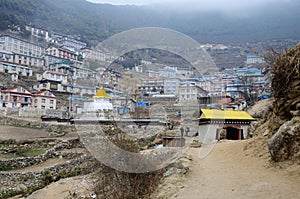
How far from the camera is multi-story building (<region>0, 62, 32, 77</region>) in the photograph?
5353 cm

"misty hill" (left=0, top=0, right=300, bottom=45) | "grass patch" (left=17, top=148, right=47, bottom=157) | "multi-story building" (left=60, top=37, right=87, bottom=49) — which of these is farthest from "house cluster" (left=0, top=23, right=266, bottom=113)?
"misty hill" (left=0, top=0, right=300, bottom=45)

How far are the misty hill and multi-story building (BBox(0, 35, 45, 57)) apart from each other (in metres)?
17.0

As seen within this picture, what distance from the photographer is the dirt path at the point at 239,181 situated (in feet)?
18.5

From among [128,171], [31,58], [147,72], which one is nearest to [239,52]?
[31,58]

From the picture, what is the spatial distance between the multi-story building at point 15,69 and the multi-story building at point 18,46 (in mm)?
14355

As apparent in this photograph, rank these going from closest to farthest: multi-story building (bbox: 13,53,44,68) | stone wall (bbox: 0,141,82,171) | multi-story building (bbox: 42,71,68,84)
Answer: stone wall (bbox: 0,141,82,171) → multi-story building (bbox: 42,71,68,84) → multi-story building (bbox: 13,53,44,68)

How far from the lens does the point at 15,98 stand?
132 ft

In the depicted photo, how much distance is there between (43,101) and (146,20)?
311ft

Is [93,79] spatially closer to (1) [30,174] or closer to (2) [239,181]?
(1) [30,174]

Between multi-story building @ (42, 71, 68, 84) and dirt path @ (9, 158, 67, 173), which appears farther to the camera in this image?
multi-story building @ (42, 71, 68, 84)

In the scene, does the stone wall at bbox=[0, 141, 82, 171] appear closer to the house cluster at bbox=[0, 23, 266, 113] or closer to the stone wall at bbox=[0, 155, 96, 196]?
the stone wall at bbox=[0, 155, 96, 196]

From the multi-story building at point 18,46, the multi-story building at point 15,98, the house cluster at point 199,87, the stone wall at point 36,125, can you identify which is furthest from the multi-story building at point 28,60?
the house cluster at point 199,87

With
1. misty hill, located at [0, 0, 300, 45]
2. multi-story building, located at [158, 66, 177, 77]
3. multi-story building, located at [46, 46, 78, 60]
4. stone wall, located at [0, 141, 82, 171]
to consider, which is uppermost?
misty hill, located at [0, 0, 300, 45]

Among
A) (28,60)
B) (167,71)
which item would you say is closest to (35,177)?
(167,71)
